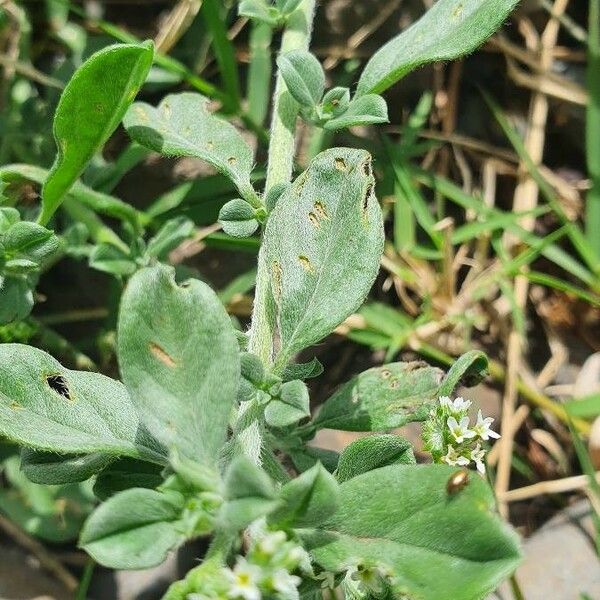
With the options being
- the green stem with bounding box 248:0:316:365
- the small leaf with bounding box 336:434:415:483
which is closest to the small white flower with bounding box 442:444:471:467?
the small leaf with bounding box 336:434:415:483

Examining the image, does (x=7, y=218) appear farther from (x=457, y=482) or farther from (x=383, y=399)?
(x=457, y=482)

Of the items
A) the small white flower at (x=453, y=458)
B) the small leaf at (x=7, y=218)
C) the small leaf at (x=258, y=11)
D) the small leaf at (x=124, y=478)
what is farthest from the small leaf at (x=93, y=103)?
the small white flower at (x=453, y=458)

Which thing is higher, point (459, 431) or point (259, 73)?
point (259, 73)

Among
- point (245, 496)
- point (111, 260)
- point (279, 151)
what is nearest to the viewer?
point (245, 496)

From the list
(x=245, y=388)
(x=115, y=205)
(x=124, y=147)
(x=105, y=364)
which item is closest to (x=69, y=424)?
(x=245, y=388)

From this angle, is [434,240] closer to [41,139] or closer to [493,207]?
[493,207]

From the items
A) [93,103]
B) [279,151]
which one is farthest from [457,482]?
[93,103]
